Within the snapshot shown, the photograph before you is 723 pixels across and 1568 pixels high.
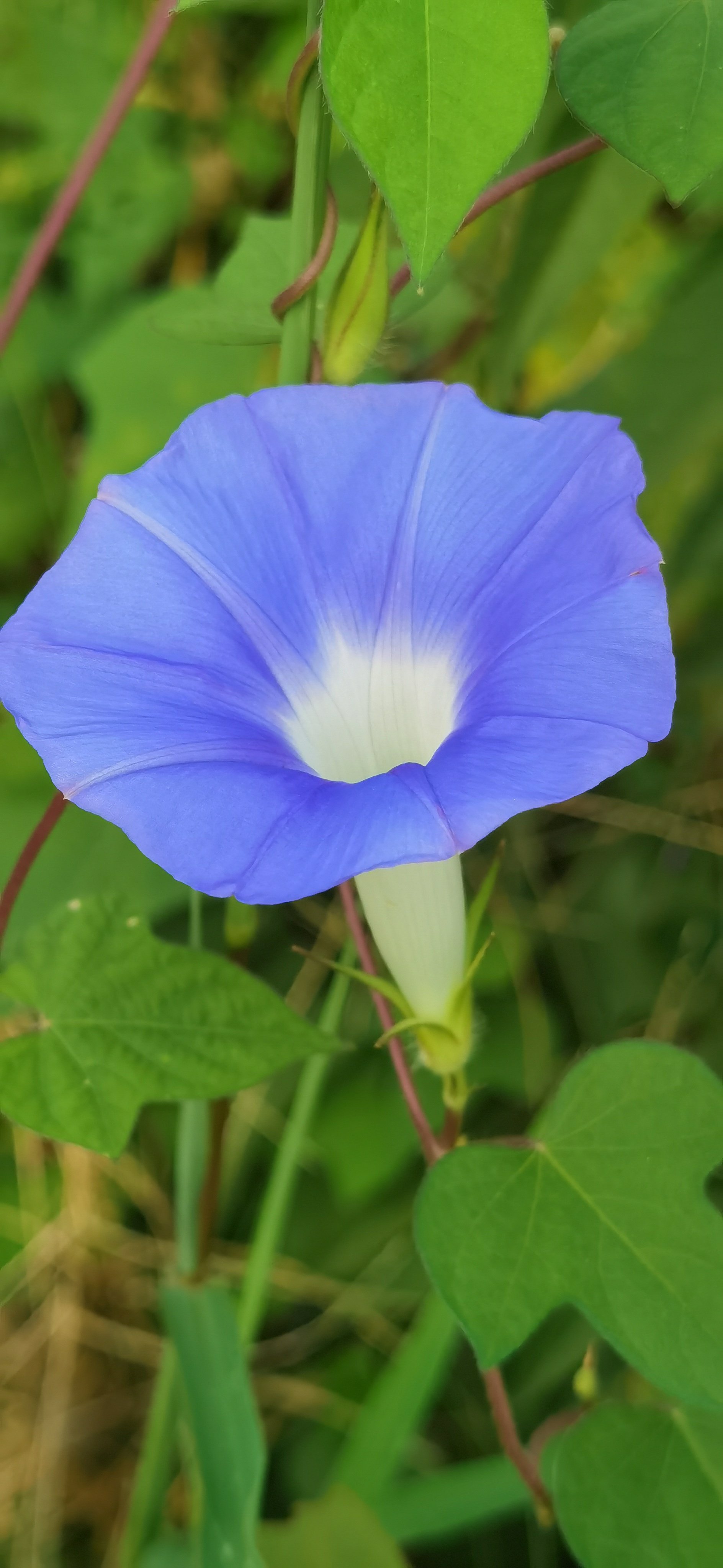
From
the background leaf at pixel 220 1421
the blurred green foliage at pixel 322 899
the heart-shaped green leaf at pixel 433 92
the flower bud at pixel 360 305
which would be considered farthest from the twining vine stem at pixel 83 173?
the background leaf at pixel 220 1421

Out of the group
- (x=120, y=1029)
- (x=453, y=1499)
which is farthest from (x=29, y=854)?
(x=453, y=1499)

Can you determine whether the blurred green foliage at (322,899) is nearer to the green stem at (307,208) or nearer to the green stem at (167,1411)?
the green stem at (167,1411)

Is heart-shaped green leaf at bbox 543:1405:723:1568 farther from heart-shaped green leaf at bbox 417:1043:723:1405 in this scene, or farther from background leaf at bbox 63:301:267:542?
background leaf at bbox 63:301:267:542

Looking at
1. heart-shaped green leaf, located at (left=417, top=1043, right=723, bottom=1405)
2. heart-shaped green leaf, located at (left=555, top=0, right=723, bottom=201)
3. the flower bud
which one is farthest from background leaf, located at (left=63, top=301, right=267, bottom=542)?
heart-shaped green leaf, located at (left=417, top=1043, right=723, bottom=1405)

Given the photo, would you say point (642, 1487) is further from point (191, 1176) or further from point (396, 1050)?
point (191, 1176)

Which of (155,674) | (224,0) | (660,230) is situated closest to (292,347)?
(155,674)

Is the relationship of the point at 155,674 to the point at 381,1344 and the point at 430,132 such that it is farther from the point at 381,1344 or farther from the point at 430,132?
the point at 381,1344
